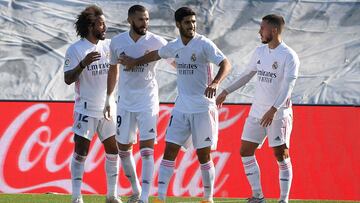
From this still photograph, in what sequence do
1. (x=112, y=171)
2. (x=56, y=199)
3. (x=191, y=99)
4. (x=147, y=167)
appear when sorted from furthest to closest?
(x=56, y=199) < (x=112, y=171) < (x=147, y=167) < (x=191, y=99)

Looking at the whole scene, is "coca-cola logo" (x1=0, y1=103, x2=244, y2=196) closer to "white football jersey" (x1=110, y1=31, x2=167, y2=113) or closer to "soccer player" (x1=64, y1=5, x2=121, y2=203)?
"soccer player" (x1=64, y1=5, x2=121, y2=203)

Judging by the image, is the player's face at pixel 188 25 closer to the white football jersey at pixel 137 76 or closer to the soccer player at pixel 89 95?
the white football jersey at pixel 137 76

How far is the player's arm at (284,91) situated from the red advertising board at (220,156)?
404 centimetres

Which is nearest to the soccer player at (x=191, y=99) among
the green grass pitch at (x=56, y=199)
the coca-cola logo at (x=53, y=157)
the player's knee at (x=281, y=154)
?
the player's knee at (x=281, y=154)

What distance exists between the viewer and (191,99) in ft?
34.7

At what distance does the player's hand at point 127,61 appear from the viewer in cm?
Result: 1088

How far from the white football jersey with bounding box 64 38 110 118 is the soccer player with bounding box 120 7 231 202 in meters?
0.78

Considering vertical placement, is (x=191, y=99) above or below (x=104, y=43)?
below

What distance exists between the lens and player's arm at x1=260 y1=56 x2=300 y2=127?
10.8m

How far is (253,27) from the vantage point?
1927cm

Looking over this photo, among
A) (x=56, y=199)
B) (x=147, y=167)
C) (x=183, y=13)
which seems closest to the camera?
(x=183, y=13)

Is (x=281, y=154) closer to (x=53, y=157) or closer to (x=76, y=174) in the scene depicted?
(x=76, y=174)

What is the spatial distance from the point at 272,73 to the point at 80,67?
1.96 m

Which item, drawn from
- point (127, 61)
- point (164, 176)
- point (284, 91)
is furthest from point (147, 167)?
point (284, 91)
